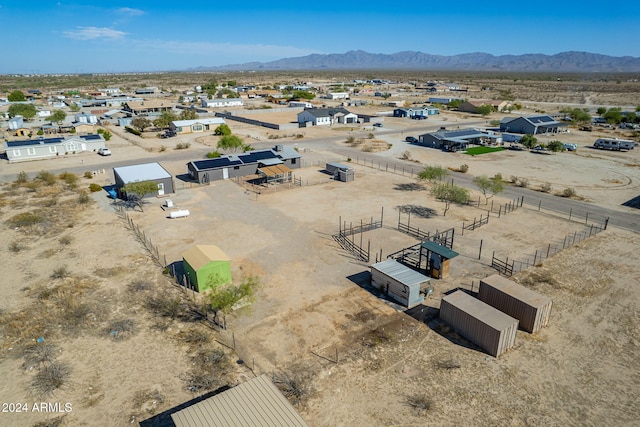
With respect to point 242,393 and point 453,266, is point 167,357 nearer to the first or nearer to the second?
point 242,393

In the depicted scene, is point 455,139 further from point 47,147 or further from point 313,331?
point 47,147

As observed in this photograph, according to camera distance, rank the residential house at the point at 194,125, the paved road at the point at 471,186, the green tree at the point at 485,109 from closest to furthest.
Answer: the paved road at the point at 471,186
the residential house at the point at 194,125
the green tree at the point at 485,109

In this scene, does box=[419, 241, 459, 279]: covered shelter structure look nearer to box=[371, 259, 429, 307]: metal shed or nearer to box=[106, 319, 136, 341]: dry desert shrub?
box=[371, 259, 429, 307]: metal shed

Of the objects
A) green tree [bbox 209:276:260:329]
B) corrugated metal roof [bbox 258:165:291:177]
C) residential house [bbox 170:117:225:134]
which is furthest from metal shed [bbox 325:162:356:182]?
residential house [bbox 170:117:225:134]

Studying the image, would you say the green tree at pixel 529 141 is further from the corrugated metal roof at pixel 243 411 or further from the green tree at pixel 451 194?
the corrugated metal roof at pixel 243 411

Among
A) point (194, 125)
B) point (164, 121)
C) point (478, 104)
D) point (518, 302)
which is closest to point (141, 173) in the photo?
point (518, 302)

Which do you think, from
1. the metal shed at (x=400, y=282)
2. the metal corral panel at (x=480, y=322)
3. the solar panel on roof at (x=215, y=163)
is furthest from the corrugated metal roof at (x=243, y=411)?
the solar panel on roof at (x=215, y=163)
